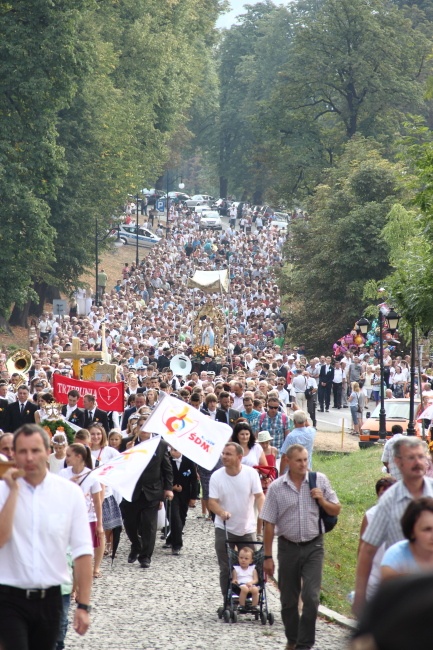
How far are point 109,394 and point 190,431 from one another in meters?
5.77

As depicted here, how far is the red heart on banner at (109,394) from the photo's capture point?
18.5 meters

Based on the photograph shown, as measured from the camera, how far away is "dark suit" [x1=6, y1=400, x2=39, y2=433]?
1856 centimetres

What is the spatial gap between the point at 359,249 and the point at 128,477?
3589cm

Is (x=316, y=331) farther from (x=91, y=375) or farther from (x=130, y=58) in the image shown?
(x=91, y=375)

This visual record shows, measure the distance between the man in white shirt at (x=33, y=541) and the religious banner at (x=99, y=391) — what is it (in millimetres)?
11805

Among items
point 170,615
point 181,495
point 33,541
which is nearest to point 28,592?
point 33,541

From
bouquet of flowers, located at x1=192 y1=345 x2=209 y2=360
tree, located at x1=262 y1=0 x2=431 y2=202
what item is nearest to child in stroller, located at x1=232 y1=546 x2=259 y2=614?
bouquet of flowers, located at x1=192 y1=345 x2=209 y2=360

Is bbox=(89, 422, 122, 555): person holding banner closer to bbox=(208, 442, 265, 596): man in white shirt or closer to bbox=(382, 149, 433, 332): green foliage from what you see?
bbox=(208, 442, 265, 596): man in white shirt

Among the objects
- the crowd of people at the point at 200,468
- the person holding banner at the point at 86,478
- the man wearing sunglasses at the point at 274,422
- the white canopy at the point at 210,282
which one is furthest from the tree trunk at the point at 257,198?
the person holding banner at the point at 86,478

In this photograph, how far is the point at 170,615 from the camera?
11266mm

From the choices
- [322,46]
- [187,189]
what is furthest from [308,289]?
[187,189]

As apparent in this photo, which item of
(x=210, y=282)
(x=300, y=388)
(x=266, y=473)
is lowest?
(x=266, y=473)

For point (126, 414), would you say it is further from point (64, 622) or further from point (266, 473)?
point (64, 622)

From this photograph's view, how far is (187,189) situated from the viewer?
149375 mm
